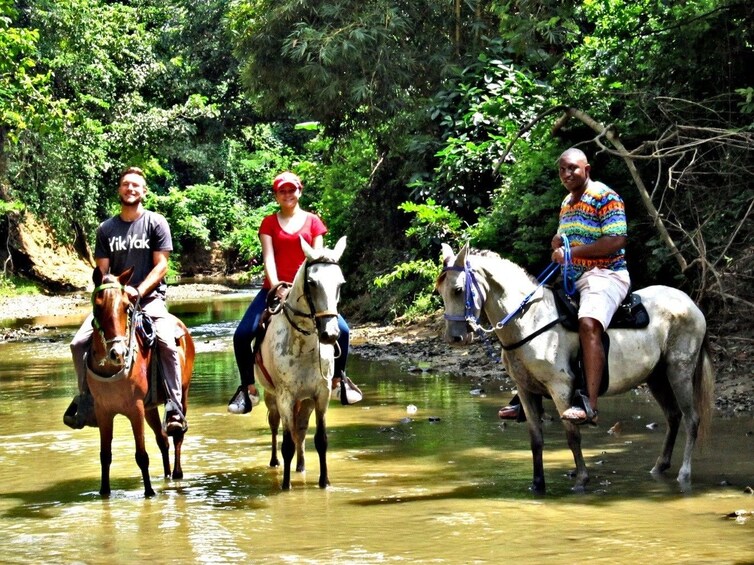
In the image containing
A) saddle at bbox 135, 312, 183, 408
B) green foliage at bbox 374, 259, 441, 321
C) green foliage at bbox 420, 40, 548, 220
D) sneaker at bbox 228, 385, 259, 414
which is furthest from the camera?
green foliage at bbox 374, 259, 441, 321

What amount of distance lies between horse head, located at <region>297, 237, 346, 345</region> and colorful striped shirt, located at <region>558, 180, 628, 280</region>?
1861 mm

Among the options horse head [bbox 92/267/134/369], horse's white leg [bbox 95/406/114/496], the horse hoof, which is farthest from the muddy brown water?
horse head [bbox 92/267/134/369]

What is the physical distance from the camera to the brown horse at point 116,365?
27.6ft

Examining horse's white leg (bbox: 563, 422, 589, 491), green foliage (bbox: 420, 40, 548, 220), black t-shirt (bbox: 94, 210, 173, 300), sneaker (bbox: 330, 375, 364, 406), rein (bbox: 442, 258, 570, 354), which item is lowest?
horse's white leg (bbox: 563, 422, 589, 491)

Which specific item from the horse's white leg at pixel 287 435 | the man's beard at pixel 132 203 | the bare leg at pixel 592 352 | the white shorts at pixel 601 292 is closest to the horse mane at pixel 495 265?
the white shorts at pixel 601 292

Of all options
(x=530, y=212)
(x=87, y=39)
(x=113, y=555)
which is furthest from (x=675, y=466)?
(x=87, y=39)

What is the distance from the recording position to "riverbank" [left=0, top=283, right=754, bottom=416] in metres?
12.5

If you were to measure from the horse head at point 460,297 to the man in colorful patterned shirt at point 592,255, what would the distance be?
76cm

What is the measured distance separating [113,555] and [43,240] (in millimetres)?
34153

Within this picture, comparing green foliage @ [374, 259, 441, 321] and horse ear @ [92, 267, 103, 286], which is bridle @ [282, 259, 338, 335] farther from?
green foliage @ [374, 259, 441, 321]

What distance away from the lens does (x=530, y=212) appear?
15.9m

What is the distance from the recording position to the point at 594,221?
28.9 feet

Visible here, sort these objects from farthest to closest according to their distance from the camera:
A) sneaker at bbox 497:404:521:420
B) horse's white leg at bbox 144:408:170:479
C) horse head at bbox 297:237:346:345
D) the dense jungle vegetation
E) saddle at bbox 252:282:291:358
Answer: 1. the dense jungle vegetation
2. horse's white leg at bbox 144:408:170:479
3. sneaker at bbox 497:404:521:420
4. saddle at bbox 252:282:291:358
5. horse head at bbox 297:237:346:345

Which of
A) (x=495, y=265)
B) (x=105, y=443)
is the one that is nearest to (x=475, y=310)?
(x=495, y=265)
